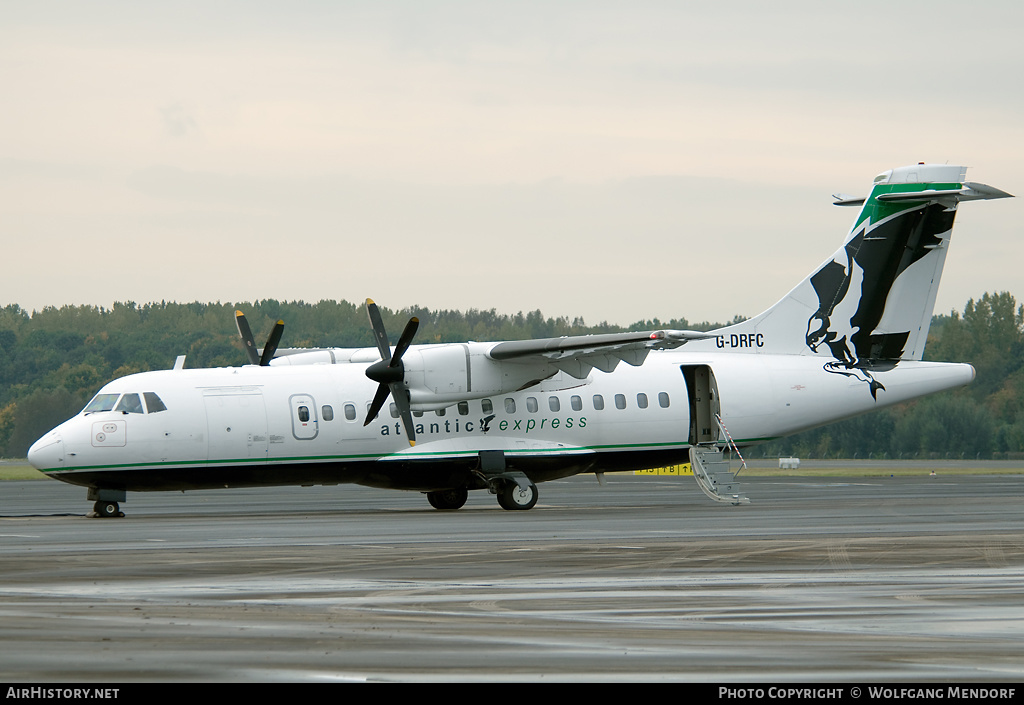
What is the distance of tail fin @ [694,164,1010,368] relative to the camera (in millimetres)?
31969

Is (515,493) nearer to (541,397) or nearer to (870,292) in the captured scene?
(541,397)

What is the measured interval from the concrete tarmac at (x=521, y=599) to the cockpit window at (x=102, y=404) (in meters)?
3.12

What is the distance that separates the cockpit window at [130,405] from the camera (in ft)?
89.5

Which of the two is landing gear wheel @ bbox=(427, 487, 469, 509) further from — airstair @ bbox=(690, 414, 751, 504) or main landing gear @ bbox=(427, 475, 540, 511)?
airstair @ bbox=(690, 414, 751, 504)

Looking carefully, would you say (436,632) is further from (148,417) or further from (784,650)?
(148,417)

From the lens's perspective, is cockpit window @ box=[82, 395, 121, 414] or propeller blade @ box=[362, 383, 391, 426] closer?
cockpit window @ box=[82, 395, 121, 414]

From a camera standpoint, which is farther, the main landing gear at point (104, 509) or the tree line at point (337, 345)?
the tree line at point (337, 345)

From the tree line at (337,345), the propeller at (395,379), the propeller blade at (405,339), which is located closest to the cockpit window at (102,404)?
the propeller at (395,379)

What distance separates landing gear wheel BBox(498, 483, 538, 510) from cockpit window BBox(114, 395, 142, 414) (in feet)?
27.7

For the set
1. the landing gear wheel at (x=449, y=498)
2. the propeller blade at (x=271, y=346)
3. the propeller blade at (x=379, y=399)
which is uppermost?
the propeller blade at (x=271, y=346)

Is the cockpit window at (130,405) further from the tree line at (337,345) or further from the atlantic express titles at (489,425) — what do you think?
the tree line at (337,345)

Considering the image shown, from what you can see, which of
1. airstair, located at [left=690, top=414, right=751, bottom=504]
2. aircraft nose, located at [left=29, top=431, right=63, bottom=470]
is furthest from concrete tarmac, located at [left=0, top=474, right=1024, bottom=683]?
airstair, located at [left=690, top=414, right=751, bottom=504]

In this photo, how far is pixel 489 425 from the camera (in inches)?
1153

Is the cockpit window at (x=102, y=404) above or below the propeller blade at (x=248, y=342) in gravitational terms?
below
